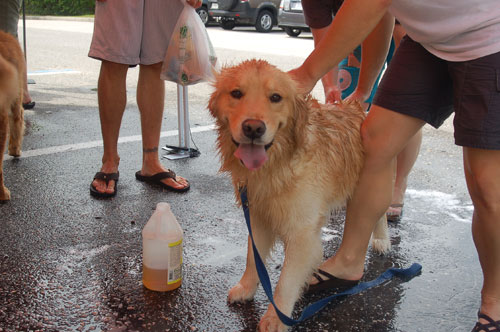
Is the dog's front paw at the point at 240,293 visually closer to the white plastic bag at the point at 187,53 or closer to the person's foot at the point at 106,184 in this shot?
the person's foot at the point at 106,184

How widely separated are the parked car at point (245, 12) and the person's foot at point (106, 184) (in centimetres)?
1637

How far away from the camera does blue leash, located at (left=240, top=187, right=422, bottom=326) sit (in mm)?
2404

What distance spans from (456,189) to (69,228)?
3112 millimetres

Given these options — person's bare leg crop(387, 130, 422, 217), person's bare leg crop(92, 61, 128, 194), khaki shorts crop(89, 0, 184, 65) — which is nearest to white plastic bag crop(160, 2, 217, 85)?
khaki shorts crop(89, 0, 184, 65)

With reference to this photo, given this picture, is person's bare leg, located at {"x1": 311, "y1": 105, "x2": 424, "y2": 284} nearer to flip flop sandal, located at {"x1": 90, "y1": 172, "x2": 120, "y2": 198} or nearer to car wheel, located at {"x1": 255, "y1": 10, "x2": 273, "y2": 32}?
flip flop sandal, located at {"x1": 90, "y1": 172, "x2": 120, "y2": 198}

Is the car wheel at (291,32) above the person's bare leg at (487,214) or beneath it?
beneath

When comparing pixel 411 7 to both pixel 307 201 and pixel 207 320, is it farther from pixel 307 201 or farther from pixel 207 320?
pixel 207 320

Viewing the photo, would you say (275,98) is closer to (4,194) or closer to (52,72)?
(4,194)

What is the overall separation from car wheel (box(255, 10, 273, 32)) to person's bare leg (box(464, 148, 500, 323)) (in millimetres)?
18225

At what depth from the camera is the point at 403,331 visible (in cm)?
248

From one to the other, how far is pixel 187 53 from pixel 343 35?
2035 millimetres

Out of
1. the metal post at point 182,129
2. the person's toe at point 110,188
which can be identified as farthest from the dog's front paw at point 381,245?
the metal post at point 182,129

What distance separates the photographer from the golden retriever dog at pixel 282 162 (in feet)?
7.43

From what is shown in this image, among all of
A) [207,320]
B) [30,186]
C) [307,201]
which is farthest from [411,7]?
[30,186]
